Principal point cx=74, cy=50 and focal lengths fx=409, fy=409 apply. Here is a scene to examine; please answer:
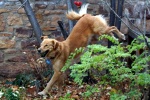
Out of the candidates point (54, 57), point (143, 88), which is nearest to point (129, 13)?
point (54, 57)

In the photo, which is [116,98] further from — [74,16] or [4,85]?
[4,85]

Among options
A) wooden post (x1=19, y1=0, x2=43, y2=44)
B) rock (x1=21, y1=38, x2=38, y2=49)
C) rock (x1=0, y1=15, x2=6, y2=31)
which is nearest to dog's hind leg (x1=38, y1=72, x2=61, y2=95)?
wooden post (x1=19, y1=0, x2=43, y2=44)

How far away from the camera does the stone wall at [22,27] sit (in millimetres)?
7457

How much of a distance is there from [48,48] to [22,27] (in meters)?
1.63

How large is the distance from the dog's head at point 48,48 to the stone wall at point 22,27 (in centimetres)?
140

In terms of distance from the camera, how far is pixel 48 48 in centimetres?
604

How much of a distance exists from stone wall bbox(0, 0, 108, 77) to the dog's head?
1.40 meters

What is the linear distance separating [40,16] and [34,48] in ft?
1.98

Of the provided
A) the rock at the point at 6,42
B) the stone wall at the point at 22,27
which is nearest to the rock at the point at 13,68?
the stone wall at the point at 22,27

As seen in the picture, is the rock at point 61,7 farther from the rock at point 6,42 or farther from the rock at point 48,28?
the rock at point 6,42

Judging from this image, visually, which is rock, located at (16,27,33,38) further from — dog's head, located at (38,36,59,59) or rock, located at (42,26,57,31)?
dog's head, located at (38,36,59,59)

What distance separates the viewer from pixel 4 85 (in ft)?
23.5

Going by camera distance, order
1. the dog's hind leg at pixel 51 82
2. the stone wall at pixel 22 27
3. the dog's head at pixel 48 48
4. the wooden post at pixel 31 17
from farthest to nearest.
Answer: the stone wall at pixel 22 27, the wooden post at pixel 31 17, the dog's hind leg at pixel 51 82, the dog's head at pixel 48 48

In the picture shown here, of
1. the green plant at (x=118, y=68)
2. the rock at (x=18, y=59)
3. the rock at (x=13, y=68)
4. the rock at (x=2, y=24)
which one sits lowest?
the rock at (x=13, y=68)
